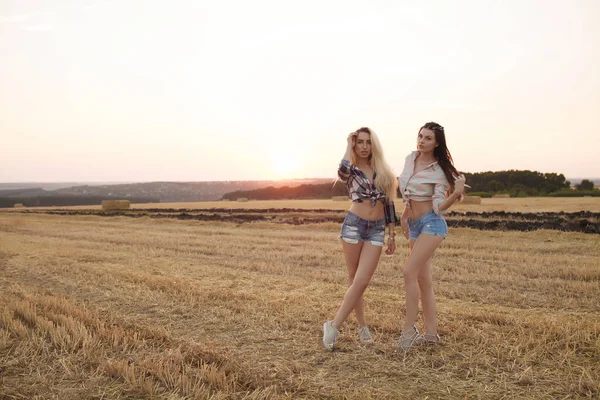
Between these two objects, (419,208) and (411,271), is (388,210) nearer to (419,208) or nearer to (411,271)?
(419,208)

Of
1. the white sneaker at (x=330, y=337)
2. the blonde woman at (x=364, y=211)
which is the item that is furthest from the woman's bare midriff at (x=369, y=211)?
the white sneaker at (x=330, y=337)

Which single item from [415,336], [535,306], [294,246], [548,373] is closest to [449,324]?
[415,336]

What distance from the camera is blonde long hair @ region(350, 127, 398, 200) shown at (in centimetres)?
463

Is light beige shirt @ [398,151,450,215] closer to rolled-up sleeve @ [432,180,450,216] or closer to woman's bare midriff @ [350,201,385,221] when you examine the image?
rolled-up sleeve @ [432,180,450,216]

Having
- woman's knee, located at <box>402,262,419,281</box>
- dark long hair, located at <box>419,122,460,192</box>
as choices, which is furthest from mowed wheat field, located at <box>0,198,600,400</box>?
dark long hair, located at <box>419,122,460,192</box>

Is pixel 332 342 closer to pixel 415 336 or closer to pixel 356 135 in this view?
pixel 415 336

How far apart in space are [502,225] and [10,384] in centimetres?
1749

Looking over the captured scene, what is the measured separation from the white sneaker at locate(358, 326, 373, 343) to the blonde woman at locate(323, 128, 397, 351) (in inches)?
15.6

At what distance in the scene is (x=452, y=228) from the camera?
17.0 meters

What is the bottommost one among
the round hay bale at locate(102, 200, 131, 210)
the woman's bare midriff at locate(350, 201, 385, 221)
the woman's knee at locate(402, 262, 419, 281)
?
the round hay bale at locate(102, 200, 131, 210)

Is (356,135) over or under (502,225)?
over

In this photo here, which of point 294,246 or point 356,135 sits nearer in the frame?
point 356,135

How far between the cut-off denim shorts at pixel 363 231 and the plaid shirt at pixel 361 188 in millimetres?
133

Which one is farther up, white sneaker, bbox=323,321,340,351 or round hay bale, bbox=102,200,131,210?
round hay bale, bbox=102,200,131,210
